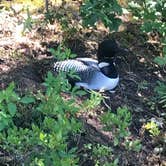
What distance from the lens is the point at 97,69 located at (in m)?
5.04

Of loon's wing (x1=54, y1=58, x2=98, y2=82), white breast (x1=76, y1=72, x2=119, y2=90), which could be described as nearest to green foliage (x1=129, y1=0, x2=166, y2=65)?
white breast (x1=76, y1=72, x2=119, y2=90)

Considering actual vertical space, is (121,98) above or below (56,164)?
below

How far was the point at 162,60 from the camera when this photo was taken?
4812 mm

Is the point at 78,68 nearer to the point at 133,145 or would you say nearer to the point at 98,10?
the point at 98,10

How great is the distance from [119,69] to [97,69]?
49 cm

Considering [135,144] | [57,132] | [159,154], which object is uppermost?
[57,132]

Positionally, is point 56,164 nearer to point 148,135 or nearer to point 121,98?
point 148,135

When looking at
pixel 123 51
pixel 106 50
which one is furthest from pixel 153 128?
pixel 123 51

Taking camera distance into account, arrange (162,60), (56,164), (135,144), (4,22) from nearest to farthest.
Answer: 1. (56,164)
2. (135,144)
3. (162,60)
4. (4,22)

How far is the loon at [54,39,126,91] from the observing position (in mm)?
4867

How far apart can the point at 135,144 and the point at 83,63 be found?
4.08 feet

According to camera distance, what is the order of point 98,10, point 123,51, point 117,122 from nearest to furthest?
point 117,122
point 98,10
point 123,51

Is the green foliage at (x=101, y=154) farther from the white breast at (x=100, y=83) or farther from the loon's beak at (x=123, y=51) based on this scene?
the loon's beak at (x=123, y=51)

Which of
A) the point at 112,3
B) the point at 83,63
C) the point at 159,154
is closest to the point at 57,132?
the point at 159,154
